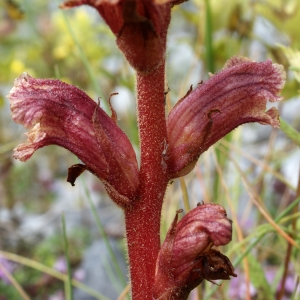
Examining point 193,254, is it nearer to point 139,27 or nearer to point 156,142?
point 156,142

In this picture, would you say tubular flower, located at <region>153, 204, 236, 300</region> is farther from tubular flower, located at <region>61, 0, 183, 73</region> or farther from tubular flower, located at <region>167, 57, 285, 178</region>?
tubular flower, located at <region>61, 0, 183, 73</region>

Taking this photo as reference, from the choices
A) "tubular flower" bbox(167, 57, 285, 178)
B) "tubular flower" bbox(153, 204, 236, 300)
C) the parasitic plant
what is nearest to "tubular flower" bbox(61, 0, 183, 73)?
the parasitic plant

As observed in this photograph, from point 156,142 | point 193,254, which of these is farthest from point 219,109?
point 193,254

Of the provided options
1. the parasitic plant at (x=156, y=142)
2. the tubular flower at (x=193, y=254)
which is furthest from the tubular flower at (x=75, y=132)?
the tubular flower at (x=193, y=254)

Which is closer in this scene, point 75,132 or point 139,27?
point 139,27

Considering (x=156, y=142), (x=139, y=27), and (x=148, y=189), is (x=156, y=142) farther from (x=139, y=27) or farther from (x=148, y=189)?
(x=139, y=27)

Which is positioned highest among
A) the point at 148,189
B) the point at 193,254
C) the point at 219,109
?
the point at 219,109

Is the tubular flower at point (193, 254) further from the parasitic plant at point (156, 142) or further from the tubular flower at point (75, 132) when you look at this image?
the tubular flower at point (75, 132)

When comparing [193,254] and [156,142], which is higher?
[156,142]
